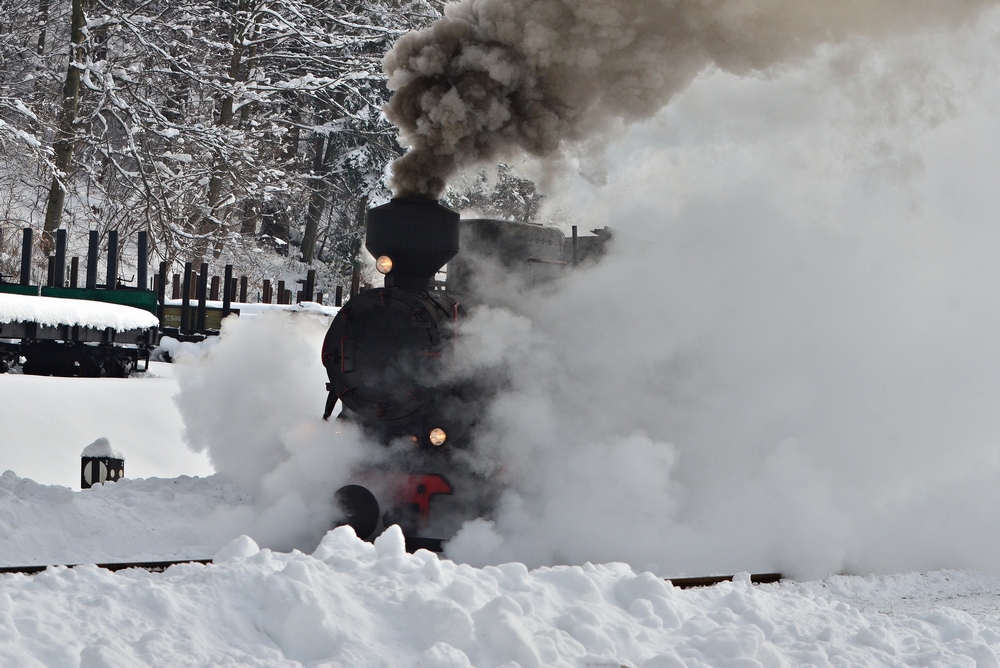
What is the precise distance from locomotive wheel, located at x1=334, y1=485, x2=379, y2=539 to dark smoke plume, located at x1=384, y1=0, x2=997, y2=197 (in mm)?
2507

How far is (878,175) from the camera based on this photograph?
428 inches

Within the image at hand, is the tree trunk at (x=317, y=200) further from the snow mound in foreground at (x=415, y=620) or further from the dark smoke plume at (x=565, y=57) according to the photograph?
the snow mound in foreground at (x=415, y=620)

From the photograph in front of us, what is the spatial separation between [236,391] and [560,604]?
5.35 m

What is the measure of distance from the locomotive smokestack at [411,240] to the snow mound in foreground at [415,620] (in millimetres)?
2943

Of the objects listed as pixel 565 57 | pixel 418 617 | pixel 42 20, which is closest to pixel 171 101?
pixel 42 20

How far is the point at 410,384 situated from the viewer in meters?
8.53

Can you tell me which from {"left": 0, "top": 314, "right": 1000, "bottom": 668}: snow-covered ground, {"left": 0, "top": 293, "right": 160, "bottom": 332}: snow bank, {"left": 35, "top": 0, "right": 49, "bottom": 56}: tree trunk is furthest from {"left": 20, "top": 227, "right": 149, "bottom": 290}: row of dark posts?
{"left": 0, "top": 314, "right": 1000, "bottom": 668}: snow-covered ground

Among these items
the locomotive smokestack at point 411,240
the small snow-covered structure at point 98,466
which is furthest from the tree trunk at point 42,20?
the locomotive smokestack at point 411,240

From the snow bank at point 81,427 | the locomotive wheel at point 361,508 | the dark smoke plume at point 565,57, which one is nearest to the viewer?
the locomotive wheel at point 361,508

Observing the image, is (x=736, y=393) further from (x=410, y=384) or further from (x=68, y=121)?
(x=68, y=121)

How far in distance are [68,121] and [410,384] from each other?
14.2m

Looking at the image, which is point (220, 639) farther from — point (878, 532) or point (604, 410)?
point (878, 532)

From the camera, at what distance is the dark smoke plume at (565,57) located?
944 cm

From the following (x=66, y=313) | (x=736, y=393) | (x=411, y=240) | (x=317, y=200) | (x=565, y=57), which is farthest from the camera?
(x=317, y=200)
